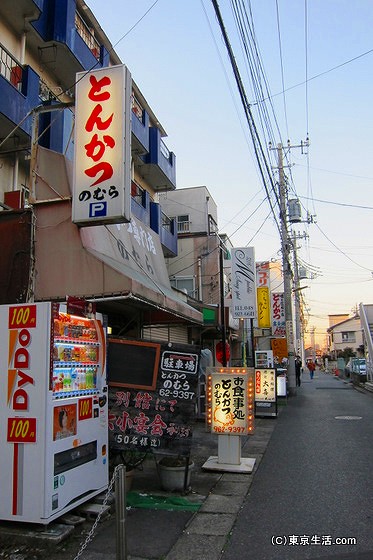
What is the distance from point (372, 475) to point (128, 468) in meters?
3.91

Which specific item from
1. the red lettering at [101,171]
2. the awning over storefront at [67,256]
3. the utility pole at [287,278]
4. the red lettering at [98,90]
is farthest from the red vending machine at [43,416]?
the utility pole at [287,278]

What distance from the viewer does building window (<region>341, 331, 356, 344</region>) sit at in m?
81.7

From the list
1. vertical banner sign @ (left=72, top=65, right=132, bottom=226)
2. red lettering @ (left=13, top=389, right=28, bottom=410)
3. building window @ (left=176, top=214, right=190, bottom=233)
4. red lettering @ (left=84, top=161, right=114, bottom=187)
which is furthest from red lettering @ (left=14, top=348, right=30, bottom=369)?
building window @ (left=176, top=214, right=190, bottom=233)

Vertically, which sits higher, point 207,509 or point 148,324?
point 148,324

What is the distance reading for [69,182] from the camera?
768 cm

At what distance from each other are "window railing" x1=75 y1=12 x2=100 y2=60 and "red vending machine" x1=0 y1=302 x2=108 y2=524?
10512 mm

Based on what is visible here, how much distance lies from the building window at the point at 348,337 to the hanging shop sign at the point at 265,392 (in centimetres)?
7234

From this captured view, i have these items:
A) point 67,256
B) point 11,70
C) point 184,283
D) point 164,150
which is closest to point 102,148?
point 67,256

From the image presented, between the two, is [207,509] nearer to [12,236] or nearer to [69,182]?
[12,236]

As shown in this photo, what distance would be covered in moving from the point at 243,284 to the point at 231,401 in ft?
26.6

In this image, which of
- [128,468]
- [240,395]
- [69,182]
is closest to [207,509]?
[128,468]

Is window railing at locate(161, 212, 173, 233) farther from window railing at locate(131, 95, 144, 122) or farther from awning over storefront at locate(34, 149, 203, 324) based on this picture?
awning over storefront at locate(34, 149, 203, 324)

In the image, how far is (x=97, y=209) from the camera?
22.4 ft

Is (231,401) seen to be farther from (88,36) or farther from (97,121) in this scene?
(88,36)
